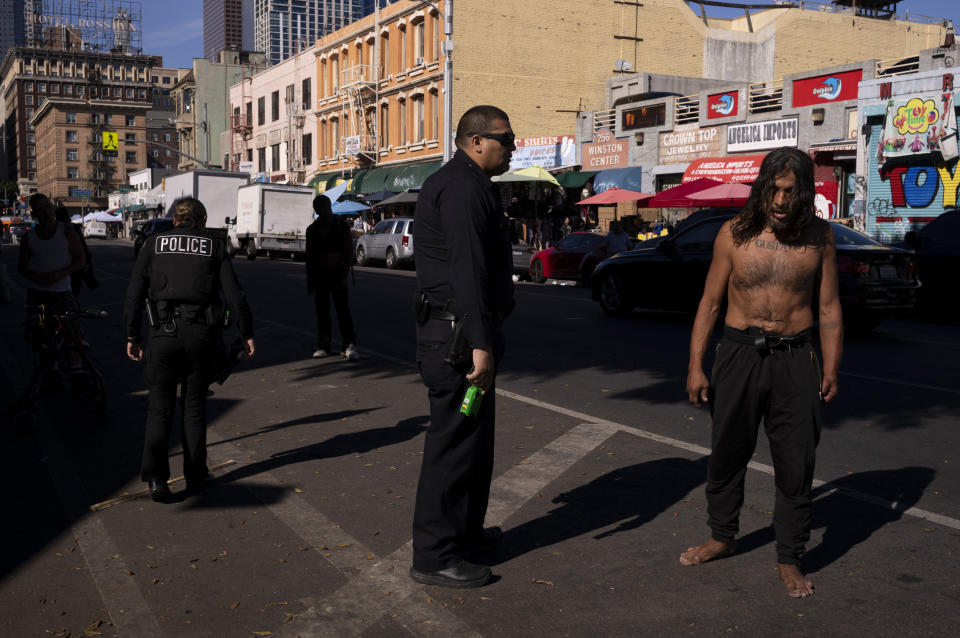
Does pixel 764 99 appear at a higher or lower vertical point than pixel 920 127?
higher

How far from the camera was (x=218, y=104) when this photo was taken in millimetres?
80188

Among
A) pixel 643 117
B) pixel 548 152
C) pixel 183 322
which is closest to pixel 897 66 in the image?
pixel 643 117

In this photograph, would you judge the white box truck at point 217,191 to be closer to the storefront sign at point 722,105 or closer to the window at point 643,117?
the window at point 643,117

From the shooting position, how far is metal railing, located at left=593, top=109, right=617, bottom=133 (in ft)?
110

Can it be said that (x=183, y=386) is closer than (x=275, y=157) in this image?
Yes

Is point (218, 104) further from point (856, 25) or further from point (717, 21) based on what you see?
point (856, 25)

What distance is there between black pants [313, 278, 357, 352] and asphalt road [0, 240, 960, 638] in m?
1.28

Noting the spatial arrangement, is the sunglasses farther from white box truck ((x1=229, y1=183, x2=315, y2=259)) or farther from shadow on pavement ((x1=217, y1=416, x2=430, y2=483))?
white box truck ((x1=229, y1=183, x2=315, y2=259))

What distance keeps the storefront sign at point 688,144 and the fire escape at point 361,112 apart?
19848 mm

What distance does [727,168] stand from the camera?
90.7ft

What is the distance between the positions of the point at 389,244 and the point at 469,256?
1101 inches

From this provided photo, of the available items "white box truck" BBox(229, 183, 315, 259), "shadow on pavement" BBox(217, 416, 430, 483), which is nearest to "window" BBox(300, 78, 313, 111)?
"white box truck" BBox(229, 183, 315, 259)

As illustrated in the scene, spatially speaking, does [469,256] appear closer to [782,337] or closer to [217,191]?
[782,337]

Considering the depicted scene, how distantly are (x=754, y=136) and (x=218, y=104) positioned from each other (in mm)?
62197
